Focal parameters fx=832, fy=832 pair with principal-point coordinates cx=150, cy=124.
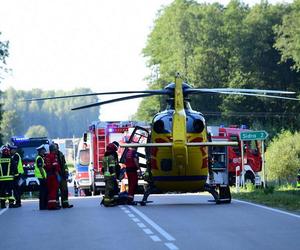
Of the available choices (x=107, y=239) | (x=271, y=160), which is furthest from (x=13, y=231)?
(x=271, y=160)

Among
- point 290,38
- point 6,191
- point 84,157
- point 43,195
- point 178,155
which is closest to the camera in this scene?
point 178,155

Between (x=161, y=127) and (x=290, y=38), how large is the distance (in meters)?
48.3

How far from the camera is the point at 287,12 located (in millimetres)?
80625

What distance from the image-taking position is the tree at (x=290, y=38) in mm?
67875

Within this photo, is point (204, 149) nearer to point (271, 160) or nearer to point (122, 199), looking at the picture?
point (122, 199)

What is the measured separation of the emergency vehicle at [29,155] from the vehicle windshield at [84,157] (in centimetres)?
203

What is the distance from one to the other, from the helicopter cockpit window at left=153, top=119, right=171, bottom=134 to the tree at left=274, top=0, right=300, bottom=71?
44.8 m

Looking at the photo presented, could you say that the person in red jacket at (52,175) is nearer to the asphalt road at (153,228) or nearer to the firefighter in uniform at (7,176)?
the asphalt road at (153,228)

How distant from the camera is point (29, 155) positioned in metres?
37.2

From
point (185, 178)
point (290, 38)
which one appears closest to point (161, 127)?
point (185, 178)

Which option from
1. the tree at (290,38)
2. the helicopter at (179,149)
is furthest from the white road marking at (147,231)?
the tree at (290,38)

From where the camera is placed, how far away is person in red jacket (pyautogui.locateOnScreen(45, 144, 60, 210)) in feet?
79.4

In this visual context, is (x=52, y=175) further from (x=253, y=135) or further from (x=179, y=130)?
(x=253, y=135)

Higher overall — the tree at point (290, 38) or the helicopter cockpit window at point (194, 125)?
the tree at point (290, 38)
